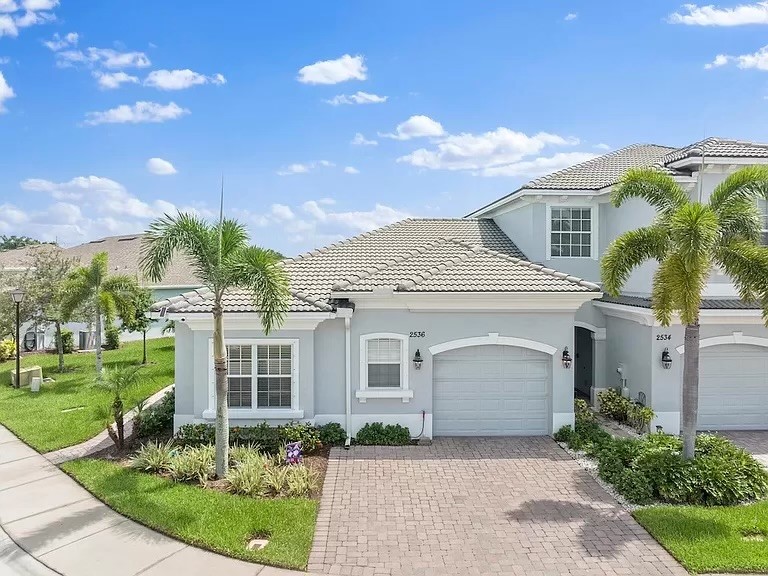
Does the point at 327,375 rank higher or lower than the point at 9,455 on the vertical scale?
higher

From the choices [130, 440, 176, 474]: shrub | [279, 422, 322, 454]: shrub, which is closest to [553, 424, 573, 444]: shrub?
[279, 422, 322, 454]: shrub

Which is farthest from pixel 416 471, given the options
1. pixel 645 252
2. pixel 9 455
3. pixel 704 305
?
pixel 9 455

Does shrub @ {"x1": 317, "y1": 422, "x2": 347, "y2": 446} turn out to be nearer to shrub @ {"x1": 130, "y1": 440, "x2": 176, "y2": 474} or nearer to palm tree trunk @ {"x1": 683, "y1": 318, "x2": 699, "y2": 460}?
shrub @ {"x1": 130, "y1": 440, "x2": 176, "y2": 474}

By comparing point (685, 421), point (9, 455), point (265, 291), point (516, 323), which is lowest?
point (9, 455)

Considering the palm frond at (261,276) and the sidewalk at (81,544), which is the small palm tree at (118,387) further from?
the palm frond at (261,276)

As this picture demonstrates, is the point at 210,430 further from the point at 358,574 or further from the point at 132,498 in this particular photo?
the point at 358,574

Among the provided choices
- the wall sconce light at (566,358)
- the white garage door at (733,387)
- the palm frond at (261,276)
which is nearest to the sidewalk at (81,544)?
the palm frond at (261,276)
